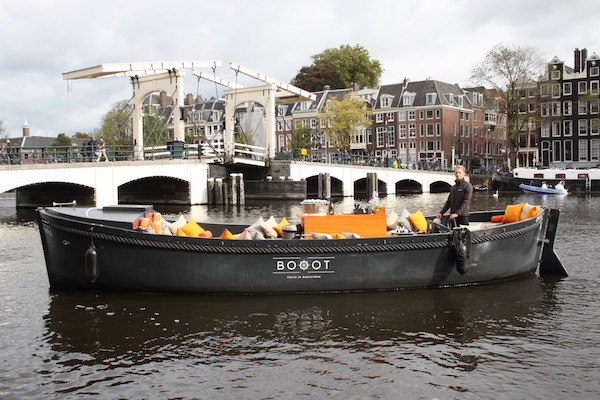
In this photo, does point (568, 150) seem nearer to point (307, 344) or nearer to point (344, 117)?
point (344, 117)

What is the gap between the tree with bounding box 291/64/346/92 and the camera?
73375 millimetres

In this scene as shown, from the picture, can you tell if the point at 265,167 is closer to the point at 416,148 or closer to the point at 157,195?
the point at 157,195

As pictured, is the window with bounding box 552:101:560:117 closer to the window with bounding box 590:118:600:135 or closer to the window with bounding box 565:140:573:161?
the window with bounding box 565:140:573:161

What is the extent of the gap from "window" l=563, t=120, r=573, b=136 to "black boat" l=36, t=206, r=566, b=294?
182ft

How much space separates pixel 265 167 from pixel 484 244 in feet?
96.8

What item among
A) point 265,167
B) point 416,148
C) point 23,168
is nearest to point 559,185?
point 265,167

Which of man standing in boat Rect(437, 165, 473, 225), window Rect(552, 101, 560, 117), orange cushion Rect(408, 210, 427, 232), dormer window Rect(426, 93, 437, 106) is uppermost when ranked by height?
dormer window Rect(426, 93, 437, 106)

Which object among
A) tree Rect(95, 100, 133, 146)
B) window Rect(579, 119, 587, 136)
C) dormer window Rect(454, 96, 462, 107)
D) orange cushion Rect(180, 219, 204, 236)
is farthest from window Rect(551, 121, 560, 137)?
orange cushion Rect(180, 219, 204, 236)

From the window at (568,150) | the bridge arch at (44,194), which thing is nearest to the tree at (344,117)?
the window at (568,150)

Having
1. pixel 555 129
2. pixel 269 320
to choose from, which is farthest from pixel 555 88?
pixel 269 320

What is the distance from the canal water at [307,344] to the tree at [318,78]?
6519 centimetres

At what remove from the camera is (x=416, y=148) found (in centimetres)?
6969

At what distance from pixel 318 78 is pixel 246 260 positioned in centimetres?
6719

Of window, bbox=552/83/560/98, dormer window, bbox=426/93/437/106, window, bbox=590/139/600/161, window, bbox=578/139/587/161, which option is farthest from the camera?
dormer window, bbox=426/93/437/106
